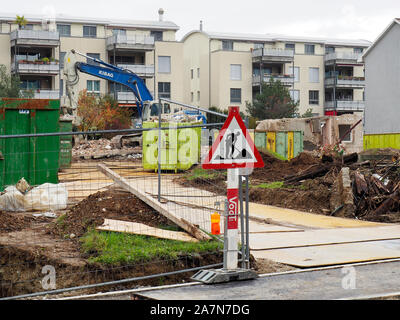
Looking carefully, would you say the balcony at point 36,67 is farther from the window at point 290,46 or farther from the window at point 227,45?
the window at point 290,46

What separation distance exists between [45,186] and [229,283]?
7013mm

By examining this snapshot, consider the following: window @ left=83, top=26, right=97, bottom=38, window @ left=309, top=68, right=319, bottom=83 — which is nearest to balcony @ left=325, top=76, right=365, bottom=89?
window @ left=309, top=68, right=319, bottom=83

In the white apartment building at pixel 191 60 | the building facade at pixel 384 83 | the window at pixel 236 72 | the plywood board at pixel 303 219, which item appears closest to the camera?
the plywood board at pixel 303 219

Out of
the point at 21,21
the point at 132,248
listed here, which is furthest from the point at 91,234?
the point at 21,21

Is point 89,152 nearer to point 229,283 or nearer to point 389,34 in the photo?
point 389,34

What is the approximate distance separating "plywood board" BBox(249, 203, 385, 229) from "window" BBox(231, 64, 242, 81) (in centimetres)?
5479

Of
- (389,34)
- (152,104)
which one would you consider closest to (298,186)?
(152,104)

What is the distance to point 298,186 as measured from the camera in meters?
17.2

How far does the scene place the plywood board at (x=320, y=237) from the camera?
32.2 feet

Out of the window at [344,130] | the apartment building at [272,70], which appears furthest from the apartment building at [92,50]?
the window at [344,130]

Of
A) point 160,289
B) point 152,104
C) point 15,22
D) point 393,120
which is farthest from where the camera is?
point 15,22

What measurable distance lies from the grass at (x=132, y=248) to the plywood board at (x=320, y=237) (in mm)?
1352

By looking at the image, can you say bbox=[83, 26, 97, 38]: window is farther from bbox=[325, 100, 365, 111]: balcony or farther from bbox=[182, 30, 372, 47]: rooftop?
bbox=[325, 100, 365, 111]: balcony
